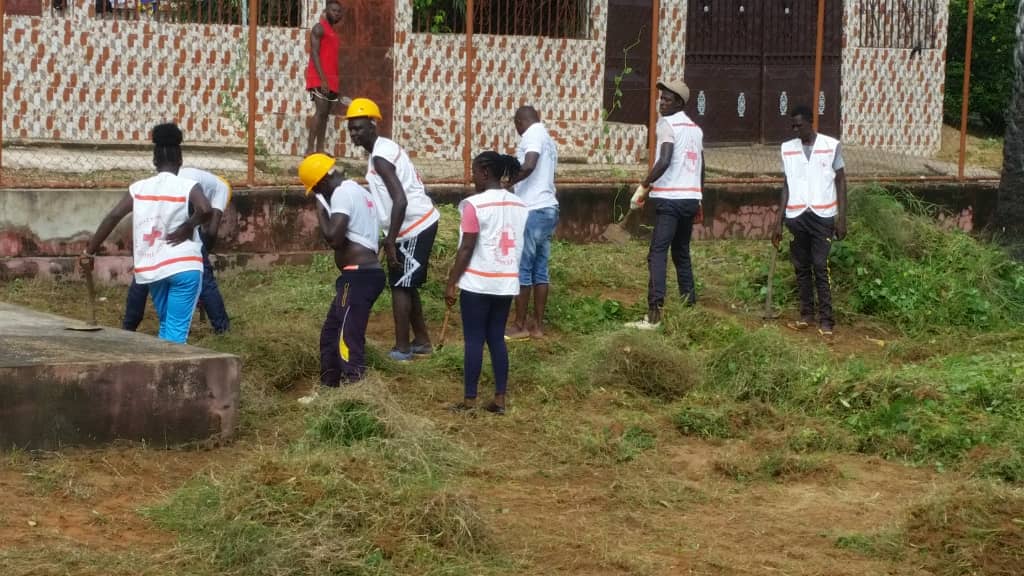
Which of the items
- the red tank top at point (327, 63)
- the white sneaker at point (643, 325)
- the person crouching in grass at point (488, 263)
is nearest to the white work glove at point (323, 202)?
the person crouching in grass at point (488, 263)

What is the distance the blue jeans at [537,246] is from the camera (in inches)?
410

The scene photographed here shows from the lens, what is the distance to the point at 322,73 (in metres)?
14.1

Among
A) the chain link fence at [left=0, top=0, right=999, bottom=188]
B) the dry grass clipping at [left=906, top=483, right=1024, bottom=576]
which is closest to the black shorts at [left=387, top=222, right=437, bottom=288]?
the chain link fence at [left=0, top=0, right=999, bottom=188]

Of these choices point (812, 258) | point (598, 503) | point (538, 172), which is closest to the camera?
point (598, 503)

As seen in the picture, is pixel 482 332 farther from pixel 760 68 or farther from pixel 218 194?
pixel 760 68

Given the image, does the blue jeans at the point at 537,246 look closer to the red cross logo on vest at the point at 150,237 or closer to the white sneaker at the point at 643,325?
the white sneaker at the point at 643,325

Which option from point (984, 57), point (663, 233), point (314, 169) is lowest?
point (663, 233)

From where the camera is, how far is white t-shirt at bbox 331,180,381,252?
28.1ft

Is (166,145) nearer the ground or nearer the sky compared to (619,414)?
nearer the sky

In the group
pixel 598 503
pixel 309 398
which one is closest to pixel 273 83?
pixel 309 398

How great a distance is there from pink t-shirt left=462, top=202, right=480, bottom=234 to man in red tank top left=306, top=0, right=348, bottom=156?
5815 millimetres

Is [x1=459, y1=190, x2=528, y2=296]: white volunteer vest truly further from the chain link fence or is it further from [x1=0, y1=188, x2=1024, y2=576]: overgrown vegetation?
the chain link fence

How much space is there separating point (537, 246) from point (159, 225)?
2.97 metres

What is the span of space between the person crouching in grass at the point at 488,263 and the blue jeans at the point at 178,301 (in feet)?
4.83
